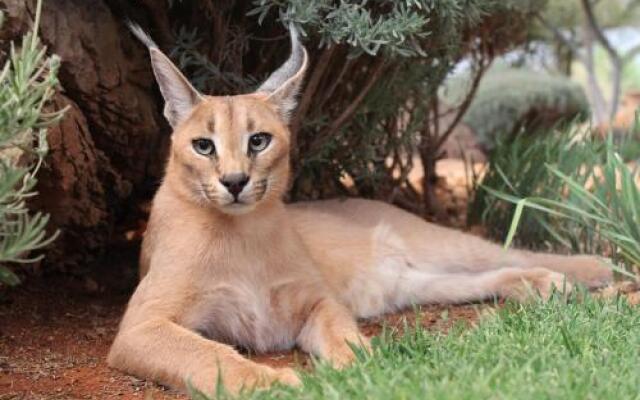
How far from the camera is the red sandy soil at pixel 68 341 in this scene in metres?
3.44

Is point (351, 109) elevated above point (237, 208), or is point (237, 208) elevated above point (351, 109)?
point (351, 109)

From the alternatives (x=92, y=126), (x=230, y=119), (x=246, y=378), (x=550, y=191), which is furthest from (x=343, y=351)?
(x=550, y=191)

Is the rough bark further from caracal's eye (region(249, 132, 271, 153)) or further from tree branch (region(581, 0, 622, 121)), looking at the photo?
tree branch (region(581, 0, 622, 121))

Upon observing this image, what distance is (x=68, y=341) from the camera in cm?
414

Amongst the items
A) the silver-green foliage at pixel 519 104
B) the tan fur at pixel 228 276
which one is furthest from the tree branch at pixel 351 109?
the silver-green foliage at pixel 519 104

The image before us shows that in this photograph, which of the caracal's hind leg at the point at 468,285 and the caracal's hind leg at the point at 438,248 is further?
the caracal's hind leg at the point at 438,248

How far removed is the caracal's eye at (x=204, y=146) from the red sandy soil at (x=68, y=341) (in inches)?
33.4

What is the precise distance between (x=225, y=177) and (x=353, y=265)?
1344 mm

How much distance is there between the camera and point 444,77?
5863 millimetres

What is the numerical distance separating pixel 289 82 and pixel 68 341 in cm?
145

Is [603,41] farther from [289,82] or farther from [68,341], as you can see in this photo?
[68,341]

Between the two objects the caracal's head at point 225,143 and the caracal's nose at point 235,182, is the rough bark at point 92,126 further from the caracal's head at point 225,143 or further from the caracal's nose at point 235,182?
the caracal's nose at point 235,182

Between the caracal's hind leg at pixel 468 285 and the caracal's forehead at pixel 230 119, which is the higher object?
the caracal's forehead at pixel 230 119

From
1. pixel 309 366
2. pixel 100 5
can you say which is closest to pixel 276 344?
pixel 309 366
